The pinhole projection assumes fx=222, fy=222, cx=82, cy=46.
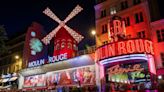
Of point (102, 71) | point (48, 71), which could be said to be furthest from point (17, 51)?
point (102, 71)

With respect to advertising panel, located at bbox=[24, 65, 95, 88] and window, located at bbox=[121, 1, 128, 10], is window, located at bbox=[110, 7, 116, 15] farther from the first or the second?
advertising panel, located at bbox=[24, 65, 95, 88]

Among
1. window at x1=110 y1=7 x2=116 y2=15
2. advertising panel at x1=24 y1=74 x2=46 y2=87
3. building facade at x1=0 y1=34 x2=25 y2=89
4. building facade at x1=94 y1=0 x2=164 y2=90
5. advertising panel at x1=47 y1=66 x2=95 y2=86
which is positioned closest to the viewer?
building facade at x1=94 y1=0 x2=164 y2=90

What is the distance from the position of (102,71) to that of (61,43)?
12598 millimetres

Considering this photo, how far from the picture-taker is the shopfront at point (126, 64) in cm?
2011

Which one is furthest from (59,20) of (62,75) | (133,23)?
(133,23)

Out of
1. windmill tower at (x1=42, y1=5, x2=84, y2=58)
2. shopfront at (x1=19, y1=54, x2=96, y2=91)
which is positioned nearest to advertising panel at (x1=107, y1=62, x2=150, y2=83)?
shopfront at (x1=19, y1=54, x2=96, y2=91)

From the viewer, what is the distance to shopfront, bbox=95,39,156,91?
20.1 metres

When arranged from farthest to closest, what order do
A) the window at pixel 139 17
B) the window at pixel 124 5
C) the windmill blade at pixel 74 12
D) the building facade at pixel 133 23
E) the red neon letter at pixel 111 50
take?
the windmill blade at pixel 74 12 → the window at pixel 124 5 → the window at pixel 139 17 → the building facade at pixel 133 23 → the red neon letter at pixel 111 50

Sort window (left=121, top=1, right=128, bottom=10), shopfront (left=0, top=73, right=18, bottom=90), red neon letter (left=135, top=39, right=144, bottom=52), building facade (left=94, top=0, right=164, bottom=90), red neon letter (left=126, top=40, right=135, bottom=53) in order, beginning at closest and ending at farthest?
red neon letter (left=135, top=39, right=144, bottom=52) → red neon letter (left=126, top=40, right=135, bottom=53) → building facade (left=94, top=0, right=164, bottom=90) → window (left=121, top=1, right=128, bottom=10) → shopfront (left=0, top=73, right=18, bottom=90)

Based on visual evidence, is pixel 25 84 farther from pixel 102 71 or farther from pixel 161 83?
pixel 161 83

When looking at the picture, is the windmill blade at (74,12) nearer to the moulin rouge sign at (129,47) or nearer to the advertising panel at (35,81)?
the advertising panel at (35,81)

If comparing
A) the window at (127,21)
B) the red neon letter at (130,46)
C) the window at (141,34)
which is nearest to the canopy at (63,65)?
the window at (127,21)

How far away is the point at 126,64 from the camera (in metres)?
23.3

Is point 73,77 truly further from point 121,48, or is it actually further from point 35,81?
point 121,48
